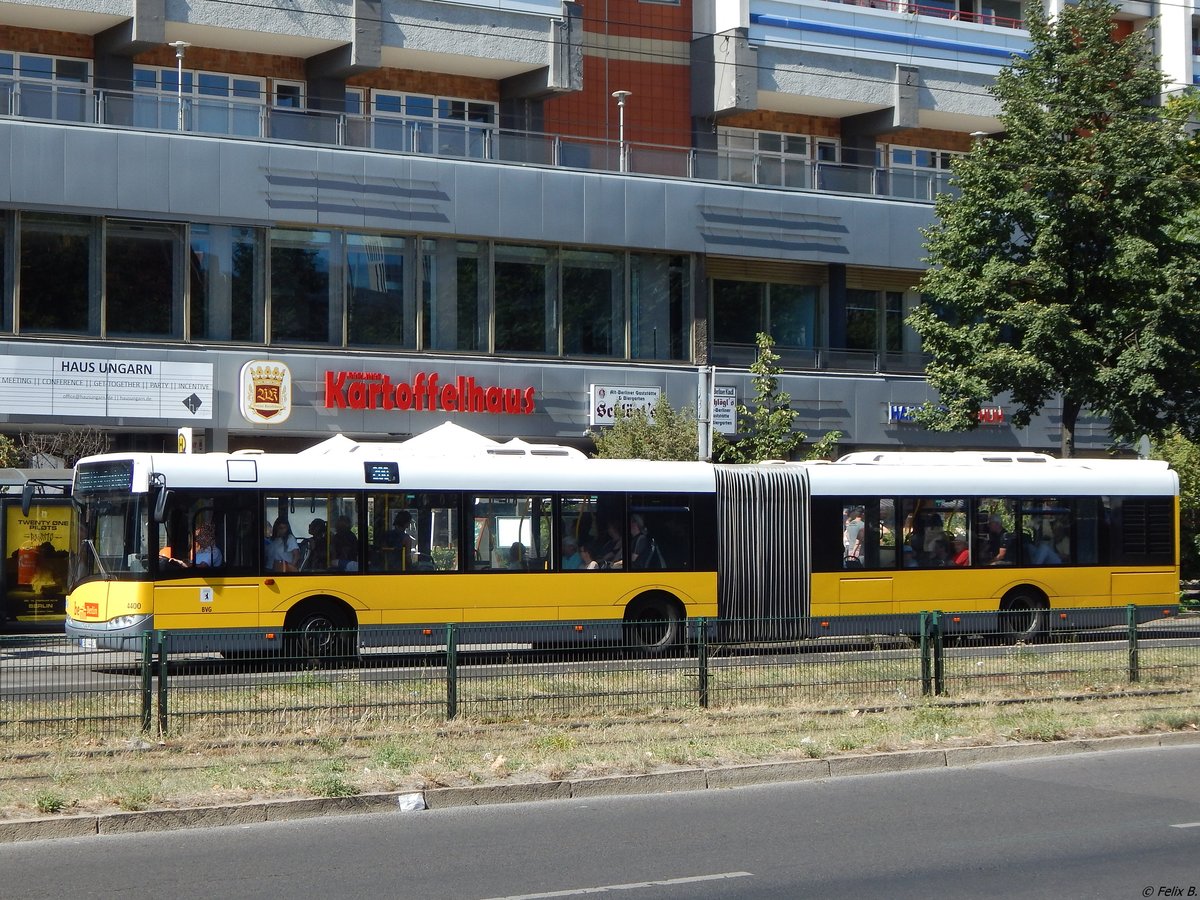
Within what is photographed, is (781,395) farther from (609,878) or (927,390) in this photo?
(609,878)

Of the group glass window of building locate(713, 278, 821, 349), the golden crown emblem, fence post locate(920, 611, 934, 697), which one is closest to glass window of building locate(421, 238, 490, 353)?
the golden crown emblem

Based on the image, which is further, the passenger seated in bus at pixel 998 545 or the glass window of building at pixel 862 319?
the glass window of building at pixel 862 319

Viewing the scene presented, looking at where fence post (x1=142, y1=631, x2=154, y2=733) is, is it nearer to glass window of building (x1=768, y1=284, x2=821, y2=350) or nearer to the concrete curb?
the concrete curb

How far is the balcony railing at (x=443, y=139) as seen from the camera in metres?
30.0

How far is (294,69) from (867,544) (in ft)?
61.4

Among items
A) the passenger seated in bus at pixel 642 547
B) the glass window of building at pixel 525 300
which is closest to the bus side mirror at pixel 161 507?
the passenger seated in bus at pixel 642 547

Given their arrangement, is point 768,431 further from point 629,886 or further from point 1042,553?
point 629,886

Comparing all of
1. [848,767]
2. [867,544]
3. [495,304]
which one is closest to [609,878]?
[848,767]

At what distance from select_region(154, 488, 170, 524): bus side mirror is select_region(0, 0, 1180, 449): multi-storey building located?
39.1ft

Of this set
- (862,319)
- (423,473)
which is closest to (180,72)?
(423,473)

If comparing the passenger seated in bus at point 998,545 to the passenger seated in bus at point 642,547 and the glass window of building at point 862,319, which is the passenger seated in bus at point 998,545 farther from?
the glass window of building at point 862,319

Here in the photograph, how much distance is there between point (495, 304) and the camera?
1350 inches

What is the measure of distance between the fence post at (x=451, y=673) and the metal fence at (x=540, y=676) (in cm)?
2

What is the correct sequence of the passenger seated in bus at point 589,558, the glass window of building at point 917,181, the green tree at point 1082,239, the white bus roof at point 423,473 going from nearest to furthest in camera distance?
the white bus roof at point 423,473
the passenger seated in bus at point 589,558
the green tree at point 1082,239
the glass window of building at point 917,181
